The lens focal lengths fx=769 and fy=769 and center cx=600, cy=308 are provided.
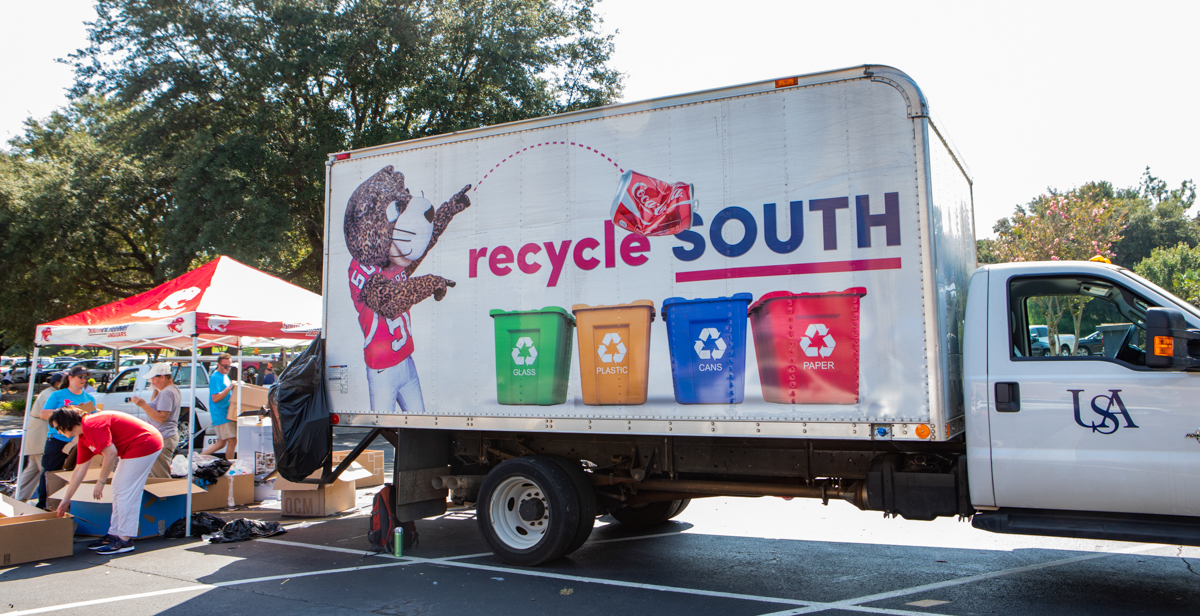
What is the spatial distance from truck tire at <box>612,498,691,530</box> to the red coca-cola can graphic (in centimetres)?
324

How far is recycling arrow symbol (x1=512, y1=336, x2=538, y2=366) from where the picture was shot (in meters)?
6.14

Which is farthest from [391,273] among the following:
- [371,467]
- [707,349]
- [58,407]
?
[58,407]

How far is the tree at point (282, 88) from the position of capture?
18.0 m

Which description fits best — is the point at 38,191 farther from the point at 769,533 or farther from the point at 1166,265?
the point at 1166,265

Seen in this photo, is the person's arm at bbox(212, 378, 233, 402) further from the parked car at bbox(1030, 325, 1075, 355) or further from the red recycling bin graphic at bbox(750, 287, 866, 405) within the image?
the parked car at bbox(1030, 325, 1075, 355)

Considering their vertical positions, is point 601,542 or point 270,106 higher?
point 270,106

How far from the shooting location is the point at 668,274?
5.71m

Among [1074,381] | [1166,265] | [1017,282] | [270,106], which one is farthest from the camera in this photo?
[1166,265]

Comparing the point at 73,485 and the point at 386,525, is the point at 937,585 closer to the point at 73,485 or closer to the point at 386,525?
the point at 386,525

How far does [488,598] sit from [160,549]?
12.8 ft

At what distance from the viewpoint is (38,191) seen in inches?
885

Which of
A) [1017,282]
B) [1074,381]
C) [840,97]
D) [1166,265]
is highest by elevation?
[1166,265]

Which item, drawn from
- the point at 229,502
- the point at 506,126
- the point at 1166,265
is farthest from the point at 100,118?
the point at 1166,265

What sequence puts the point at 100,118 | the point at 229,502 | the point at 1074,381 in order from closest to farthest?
1. the point at 1074,381
2. the point at 229,502
3. the point at 100,118
